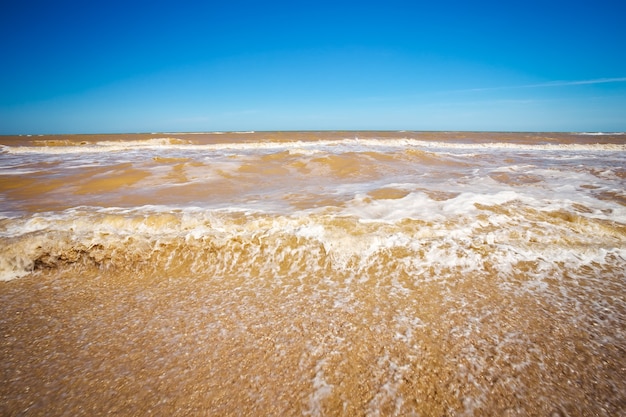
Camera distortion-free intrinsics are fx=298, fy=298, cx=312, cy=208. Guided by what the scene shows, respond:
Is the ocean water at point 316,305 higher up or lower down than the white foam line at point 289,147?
lower down

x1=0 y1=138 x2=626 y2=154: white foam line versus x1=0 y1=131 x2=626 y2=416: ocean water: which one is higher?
x1=0 y1=138 x2=626 y2=154: white foam line

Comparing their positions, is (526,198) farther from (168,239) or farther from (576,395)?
(168,239)

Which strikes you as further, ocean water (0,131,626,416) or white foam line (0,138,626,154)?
white foam line (0,138,626,154)

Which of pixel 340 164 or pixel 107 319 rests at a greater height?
pixel 340 164

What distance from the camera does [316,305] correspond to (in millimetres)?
2773

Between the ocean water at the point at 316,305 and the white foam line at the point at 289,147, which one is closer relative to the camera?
the ocean water at the point at 316,305

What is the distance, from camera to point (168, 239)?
3934 mm

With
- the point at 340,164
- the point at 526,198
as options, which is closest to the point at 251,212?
the point at 526,198

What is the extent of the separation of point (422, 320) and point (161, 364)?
6.73 ft

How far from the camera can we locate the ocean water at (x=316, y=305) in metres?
1.89

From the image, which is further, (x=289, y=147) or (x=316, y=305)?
(x=289, y=147)

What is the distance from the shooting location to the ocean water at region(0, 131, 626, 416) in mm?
1894

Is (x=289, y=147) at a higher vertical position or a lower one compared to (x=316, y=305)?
higher

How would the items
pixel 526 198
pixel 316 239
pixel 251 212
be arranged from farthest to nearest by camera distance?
1. pixel 526 198
2. pixel 251 212
3. pixel 316 239
